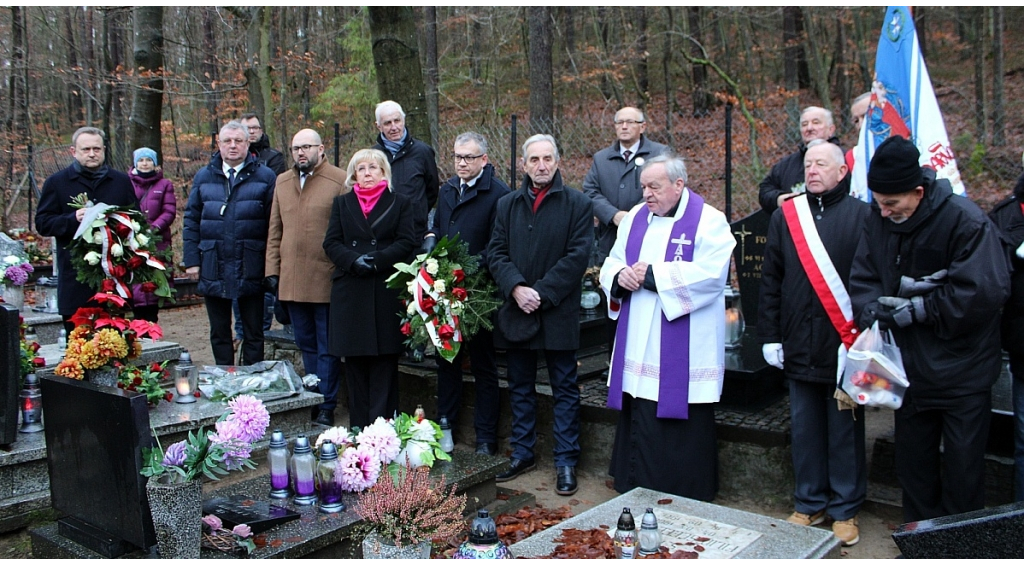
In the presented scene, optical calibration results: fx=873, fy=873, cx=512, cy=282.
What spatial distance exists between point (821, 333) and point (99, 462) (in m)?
3.58

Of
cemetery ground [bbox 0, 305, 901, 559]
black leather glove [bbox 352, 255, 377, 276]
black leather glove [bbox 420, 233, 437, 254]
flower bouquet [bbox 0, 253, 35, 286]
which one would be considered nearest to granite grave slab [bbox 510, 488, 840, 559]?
cemetery ground [bbox 0, 305, 901, 559]

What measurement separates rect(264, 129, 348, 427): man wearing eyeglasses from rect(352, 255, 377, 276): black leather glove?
2.24ft

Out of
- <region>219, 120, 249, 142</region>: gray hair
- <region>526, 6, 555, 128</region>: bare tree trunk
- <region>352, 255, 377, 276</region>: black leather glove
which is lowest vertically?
<region>352, 255, 377, 276</region>: black leather glove

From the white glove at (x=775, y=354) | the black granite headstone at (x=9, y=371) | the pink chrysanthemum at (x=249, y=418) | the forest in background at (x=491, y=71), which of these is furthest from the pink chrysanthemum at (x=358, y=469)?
the forest in background at (x=491, y=71)

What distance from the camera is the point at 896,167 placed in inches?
157

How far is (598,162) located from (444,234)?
1.24 metres

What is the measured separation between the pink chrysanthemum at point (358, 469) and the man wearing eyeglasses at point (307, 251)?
1755 millimetres

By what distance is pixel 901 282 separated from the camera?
4.15 m

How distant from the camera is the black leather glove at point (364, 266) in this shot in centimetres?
564

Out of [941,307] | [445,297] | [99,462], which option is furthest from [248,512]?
[941,307]

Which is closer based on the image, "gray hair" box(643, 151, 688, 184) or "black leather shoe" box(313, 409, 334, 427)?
"gray hair" box(643, 151, 688, 184)

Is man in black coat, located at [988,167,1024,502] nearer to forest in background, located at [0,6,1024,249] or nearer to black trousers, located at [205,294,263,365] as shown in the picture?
black trousers, located at [205,294,263,365]

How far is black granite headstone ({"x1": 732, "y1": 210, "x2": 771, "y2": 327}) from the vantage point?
6.85 metres

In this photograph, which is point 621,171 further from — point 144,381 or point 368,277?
point 144,381
